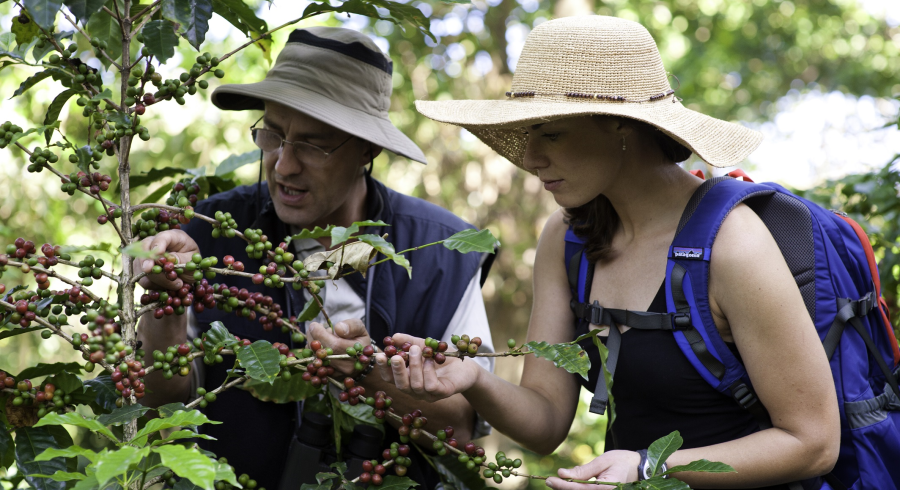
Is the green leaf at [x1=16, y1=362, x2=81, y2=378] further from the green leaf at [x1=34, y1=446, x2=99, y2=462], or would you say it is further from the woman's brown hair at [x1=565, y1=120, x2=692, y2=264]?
the woman's brown hair at [x1=565, y1=120, x2=692, y2=264]

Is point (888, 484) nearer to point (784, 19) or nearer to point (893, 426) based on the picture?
point (893, 426)

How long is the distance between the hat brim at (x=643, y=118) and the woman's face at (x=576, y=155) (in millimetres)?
58

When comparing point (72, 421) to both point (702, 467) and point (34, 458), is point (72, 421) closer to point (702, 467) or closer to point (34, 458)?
point (34, 458)

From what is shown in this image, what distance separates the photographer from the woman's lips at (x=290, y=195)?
2275 mm

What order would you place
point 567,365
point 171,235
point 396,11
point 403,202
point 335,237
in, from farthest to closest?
point 403,202 < point 396,11 < point 171,235 < point 567,365 < point 335,237

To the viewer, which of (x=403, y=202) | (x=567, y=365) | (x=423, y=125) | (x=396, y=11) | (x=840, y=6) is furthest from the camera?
(x=840, y=6)

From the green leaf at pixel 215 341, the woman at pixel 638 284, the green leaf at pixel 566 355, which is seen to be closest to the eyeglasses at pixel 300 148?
the woman at pixel 638 284

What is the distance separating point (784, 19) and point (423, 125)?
7.63 metres

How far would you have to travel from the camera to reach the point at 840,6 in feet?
39.1

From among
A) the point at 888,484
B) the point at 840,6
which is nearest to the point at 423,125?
the point at 888,484

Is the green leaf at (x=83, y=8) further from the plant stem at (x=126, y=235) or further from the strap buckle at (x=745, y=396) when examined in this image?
the strap buckle at (x=745, y=396)

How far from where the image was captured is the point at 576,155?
1.78 metres

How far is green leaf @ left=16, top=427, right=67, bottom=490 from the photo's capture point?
1366 mm

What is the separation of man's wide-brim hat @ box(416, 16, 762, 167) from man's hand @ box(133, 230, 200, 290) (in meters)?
0.73
